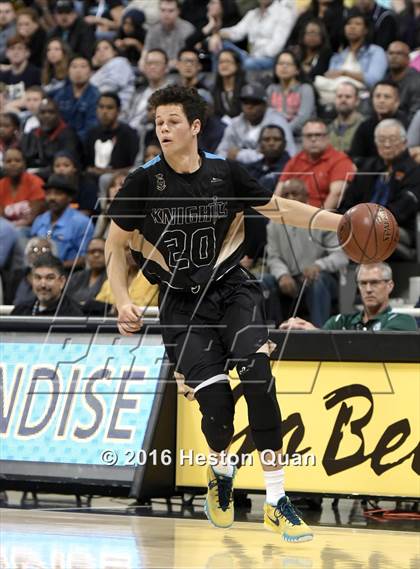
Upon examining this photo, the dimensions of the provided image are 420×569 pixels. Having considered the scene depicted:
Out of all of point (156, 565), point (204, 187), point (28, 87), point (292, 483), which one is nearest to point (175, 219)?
point (204, 187)

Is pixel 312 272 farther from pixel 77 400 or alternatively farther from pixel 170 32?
pixel 170 32

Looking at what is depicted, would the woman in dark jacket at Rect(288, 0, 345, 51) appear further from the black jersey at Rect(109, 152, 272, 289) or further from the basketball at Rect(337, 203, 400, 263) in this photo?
the basketball at Rect(337, 203, 400, 263)

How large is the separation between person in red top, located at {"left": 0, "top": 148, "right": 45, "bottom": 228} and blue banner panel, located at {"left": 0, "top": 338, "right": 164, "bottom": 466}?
439 centimetres

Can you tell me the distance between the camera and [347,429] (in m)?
8.42

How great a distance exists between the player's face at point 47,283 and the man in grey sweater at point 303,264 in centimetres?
208

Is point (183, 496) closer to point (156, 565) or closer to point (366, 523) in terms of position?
point (366, 523)

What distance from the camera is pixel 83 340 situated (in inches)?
360

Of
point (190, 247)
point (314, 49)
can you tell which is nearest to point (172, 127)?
point (190, 247)

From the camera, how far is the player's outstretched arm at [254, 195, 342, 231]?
22.6 ft

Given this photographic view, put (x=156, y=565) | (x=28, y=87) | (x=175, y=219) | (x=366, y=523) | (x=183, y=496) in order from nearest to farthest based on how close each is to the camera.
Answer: (x=156, y=565) → (x=175, y=219) → (x=366, y=523) → (x=183, y=496) → (x=28, y=87)

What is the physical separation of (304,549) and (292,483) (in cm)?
154

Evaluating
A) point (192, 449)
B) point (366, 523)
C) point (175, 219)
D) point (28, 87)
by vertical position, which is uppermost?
point (28, 87)

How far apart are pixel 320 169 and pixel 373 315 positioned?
10.3ft

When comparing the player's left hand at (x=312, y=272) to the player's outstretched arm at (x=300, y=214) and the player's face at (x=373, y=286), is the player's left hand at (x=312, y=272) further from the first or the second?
the player's outstretched arm at (x=300, y=214)
